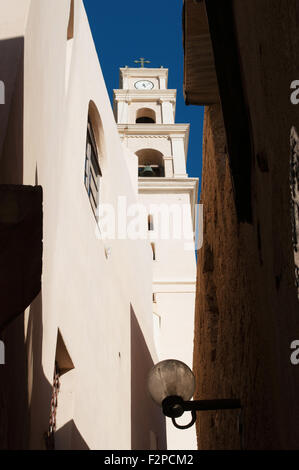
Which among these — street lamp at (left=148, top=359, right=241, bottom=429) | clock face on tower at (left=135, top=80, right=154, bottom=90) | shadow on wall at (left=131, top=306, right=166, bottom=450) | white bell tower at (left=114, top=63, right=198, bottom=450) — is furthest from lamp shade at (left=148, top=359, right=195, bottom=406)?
clock face on tower at (left=135, top=80, right=154, bottom=90)

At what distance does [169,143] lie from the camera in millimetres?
24531

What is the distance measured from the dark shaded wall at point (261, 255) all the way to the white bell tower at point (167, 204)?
34.8ft

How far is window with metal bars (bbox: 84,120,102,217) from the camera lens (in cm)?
895

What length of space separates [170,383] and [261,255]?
1988mm

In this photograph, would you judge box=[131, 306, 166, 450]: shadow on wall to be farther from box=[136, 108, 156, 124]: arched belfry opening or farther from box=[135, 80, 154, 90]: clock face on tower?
box=[135, 80, 154, 90]: clock face on tower

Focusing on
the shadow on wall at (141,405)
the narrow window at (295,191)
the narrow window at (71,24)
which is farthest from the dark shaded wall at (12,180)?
the shadow on wall at (141,405)

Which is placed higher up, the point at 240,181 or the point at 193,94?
the point at 193,94

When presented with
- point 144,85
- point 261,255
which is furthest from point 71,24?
point 144,85

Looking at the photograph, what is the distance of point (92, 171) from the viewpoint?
942 centimetres

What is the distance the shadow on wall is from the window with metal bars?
129 inches

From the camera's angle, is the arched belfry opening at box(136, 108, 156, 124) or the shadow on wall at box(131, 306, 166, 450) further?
the arched belfry opening at box(136, 108, 156, 124)
